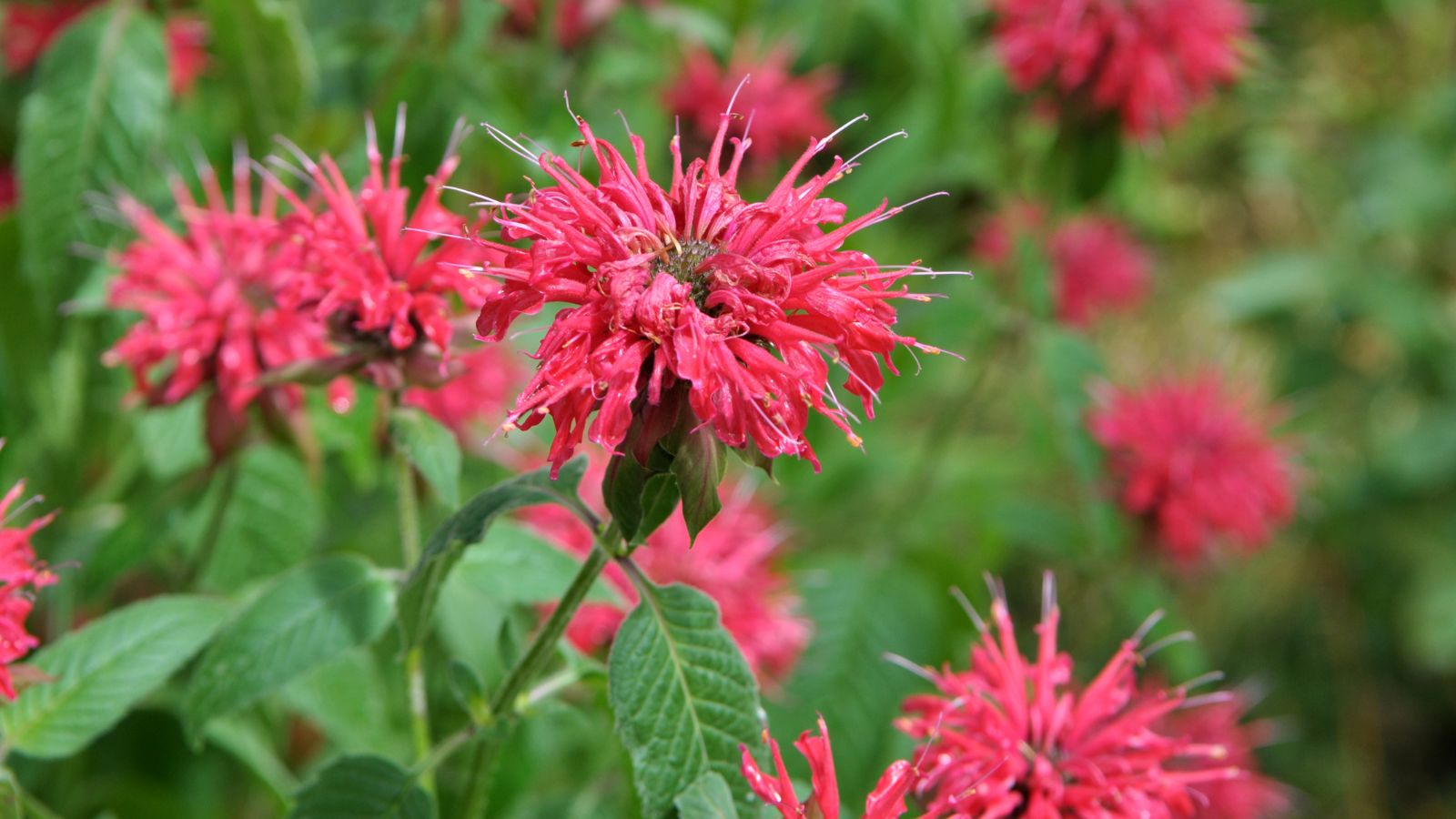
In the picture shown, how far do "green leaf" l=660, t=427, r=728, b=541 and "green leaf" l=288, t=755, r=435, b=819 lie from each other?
314mm

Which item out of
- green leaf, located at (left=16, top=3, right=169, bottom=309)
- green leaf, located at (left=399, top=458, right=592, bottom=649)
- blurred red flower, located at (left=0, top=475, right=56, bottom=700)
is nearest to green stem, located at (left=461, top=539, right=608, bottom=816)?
green leaf, located at (left=399, top=458, right=592, bottom=649)

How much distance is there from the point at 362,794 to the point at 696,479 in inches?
14.2

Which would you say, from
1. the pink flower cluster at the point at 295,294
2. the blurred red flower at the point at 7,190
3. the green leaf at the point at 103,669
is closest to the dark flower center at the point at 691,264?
the pink flower cluster at the point at 295,294

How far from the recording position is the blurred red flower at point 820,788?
761 millimetres

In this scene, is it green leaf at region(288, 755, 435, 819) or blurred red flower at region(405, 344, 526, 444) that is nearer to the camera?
green leaf at region(288, 755, 435, 819)

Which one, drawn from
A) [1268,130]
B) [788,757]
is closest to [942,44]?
[788,757]

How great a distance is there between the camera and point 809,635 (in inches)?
65.1

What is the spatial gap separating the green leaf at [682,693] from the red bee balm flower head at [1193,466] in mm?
1218

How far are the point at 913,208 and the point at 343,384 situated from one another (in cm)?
142

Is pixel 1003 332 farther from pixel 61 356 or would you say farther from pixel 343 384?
pixel 61 356

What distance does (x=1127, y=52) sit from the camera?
68.3 inches

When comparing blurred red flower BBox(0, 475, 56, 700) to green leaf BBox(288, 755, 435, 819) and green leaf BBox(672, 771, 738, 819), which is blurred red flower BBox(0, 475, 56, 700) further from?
green leaf BBox(672, 771, 738, 819)

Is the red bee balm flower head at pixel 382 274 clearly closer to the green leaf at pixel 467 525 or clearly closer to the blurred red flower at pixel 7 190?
the green leaf at pixel 467 525

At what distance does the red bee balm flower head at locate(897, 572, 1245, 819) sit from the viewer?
0.88 metres
